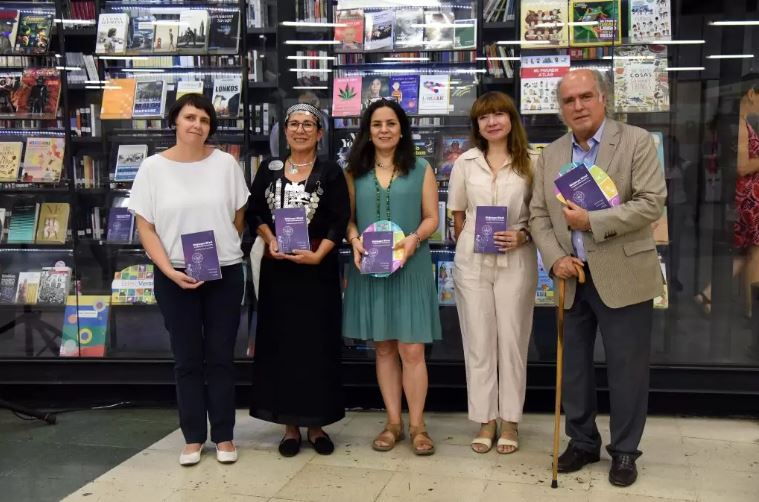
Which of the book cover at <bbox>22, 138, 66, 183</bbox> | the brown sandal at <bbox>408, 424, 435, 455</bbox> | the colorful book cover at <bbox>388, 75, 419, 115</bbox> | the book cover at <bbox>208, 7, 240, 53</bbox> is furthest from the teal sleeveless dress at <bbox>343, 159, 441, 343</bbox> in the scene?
the book cover at <bbox>22, 138, 66, 183</bbox>

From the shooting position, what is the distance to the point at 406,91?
439cm

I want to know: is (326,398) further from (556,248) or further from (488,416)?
(556,248)

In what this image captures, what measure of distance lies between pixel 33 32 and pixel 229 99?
3.94 feet

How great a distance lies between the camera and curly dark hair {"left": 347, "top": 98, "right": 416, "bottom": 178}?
142 inches

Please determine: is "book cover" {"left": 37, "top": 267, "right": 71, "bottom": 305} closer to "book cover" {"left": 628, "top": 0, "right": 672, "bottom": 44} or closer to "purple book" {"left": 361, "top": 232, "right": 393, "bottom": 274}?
"purple book" {"left": 361, "top": 232, "right": 393, "bottom": 274}

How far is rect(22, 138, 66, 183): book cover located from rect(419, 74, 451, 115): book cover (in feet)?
6.86

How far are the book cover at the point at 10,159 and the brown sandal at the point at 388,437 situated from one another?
2.61 m

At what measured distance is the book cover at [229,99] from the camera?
14.4ft

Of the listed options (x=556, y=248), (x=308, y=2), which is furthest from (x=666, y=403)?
(x=308, y=2)

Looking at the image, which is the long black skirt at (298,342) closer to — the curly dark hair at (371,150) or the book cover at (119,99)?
the curly dark hair at (371,150)

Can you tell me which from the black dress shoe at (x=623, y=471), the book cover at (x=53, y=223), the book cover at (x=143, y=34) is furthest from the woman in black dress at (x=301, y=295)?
the book cover at (x=53, y=223)

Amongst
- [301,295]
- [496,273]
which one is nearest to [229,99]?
[301,295]

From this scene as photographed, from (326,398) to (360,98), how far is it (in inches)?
68.0

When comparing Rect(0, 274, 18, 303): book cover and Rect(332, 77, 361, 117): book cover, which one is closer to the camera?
Rect(332, 77, 361, 117): book cover
